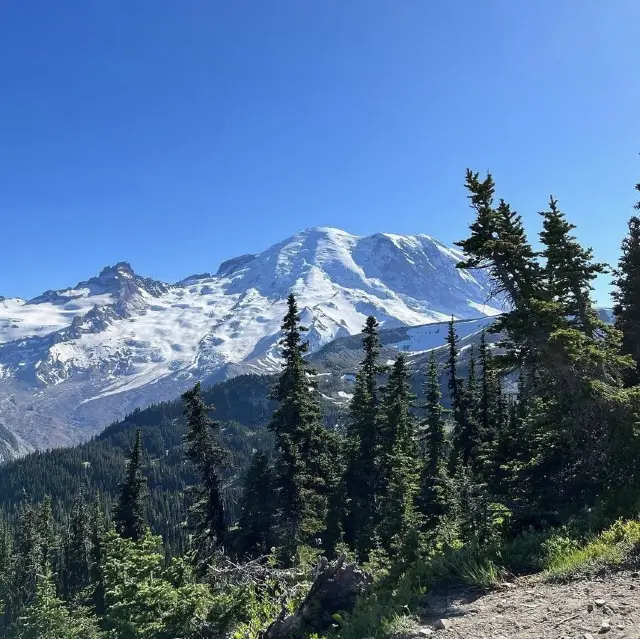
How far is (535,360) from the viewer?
1627cm

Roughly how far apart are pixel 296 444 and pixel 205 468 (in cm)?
696

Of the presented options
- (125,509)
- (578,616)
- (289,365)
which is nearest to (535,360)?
(578,616)

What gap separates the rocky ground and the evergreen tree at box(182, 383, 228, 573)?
27559mm

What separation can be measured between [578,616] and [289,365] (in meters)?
26.7

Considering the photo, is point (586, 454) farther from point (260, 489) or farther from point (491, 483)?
point (260, 489)

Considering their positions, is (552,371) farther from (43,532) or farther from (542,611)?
(43,532)

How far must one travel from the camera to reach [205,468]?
35062 mm

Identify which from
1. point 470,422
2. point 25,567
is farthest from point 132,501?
point 25,567

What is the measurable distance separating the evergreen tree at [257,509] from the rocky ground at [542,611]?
89.5 ft

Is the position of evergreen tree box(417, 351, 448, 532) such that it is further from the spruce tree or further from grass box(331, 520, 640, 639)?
the spruce tree

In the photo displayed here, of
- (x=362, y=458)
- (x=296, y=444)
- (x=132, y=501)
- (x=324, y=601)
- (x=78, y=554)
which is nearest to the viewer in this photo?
(x=324, y=601)

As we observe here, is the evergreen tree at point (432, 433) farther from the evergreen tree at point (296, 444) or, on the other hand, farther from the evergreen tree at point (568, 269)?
the evergreen tree at point (568, 269)

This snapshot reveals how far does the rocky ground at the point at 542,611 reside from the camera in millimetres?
7137

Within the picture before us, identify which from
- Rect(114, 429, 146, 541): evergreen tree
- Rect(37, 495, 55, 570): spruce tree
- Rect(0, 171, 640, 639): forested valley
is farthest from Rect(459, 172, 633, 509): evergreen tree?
Rect(37, 495, 55, 570): spruce tree
